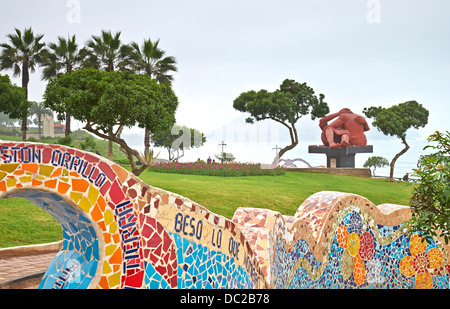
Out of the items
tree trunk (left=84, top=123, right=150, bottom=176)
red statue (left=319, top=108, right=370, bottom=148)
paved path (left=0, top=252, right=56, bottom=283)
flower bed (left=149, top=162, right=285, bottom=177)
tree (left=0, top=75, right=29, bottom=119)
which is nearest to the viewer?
paved path (left=0, top=252, right=56, bottom=283)

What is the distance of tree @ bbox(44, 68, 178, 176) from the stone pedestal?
15369mm

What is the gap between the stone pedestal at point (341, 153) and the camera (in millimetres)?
29641

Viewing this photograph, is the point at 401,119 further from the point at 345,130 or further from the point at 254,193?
the point at 254,193

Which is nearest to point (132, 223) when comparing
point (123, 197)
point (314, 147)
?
point (123, 197)

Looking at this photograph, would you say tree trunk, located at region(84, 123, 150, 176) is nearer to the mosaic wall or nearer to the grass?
the grass

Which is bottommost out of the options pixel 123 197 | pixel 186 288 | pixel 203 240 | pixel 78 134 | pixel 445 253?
pixel 445 253

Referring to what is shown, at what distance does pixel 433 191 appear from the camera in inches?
231

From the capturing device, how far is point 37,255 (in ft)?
24.4

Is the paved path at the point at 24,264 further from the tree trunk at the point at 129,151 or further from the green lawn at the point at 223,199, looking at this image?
the tree trunk at the point at 129,151

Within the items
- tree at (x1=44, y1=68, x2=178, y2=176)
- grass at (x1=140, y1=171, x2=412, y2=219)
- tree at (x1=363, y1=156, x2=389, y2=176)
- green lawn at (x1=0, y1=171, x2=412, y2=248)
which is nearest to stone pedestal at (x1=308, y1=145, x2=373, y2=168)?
green lawn at (x1=0, y1=171, x2=412, y2=248)

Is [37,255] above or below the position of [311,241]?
below

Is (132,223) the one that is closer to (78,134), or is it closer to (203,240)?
(203,240)

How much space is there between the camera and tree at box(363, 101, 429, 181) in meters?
28.5
